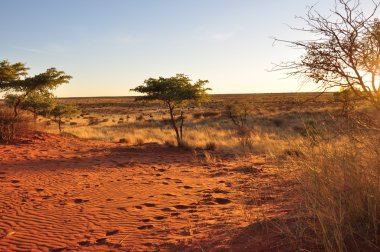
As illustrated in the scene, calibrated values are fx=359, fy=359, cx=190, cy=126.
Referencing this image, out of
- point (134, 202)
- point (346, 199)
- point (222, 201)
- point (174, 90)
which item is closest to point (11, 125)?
point (174, 90)

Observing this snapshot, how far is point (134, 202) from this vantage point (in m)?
7.89

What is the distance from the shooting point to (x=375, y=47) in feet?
15.1

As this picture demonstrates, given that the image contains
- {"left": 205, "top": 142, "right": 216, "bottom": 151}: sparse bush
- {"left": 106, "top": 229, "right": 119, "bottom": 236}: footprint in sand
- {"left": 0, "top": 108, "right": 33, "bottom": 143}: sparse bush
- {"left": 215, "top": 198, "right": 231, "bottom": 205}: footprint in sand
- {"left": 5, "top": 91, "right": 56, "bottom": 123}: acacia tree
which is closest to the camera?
{"left": 106, "top": 229, "right": 119, "bottom": 236}: footprint in sand

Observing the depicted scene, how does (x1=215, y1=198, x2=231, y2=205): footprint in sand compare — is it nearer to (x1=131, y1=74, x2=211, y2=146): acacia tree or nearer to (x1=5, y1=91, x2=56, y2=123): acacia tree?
(x1=131, y1=74, x2=211, y2=146): acacia tree

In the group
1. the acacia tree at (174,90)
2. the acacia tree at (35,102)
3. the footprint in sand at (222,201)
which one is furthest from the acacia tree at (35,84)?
the footprint in sand at (222,201)

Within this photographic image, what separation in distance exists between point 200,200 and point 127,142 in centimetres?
1260

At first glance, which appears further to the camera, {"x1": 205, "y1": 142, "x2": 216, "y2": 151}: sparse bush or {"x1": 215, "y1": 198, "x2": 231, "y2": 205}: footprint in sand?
{"x1": 205, "y1": 142, "x2": 216, "y2": 151}: sparse bush

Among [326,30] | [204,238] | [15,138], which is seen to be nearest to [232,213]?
[204,238]

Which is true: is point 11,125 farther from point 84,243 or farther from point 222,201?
point 84,243

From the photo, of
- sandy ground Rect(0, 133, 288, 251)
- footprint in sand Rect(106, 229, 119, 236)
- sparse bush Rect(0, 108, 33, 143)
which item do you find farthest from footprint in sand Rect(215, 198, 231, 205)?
sparse bush Rect(0, 108, 33, 143)

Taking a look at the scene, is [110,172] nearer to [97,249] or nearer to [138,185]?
[138,185]

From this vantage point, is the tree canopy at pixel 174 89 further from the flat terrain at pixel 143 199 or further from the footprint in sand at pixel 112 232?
the footprint in sand at pixel 112 232

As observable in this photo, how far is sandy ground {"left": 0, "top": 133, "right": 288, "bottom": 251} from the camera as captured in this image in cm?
534

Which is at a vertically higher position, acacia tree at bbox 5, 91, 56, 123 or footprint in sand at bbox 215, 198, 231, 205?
acacia tree at bbox 5, 91, 56, 123
